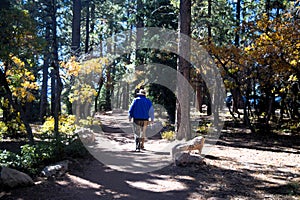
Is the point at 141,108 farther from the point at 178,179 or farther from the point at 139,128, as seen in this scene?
the point at 178,179

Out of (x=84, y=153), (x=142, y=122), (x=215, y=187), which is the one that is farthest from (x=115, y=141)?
(x=215, y=187)

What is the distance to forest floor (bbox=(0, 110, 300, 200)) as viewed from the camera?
4.93m

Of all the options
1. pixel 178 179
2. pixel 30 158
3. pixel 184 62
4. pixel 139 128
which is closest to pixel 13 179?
pixel 30 158

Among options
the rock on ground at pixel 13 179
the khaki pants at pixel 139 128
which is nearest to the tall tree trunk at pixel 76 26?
the khaki pants at pixel 139 128

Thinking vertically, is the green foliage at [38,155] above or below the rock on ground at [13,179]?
above

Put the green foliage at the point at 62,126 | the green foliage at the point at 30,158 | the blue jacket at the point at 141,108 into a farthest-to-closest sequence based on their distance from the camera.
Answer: the green foliage at the point at 62,126, the blue jacket at the point at 141,108, the green foliage at the point at 30,158

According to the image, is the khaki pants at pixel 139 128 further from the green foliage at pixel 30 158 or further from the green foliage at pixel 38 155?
the green foliage at pixel 30 158

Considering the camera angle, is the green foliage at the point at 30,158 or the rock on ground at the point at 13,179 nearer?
the rock on ground at the point at 13,179

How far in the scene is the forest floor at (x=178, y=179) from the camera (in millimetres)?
4926

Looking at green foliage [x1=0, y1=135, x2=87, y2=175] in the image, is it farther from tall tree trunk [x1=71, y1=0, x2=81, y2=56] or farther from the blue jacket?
tall tree trunk [x1=71, y1=0, x2=81, y2=56]

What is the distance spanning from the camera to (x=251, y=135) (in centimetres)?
1208

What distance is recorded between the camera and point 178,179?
A: 580 cm

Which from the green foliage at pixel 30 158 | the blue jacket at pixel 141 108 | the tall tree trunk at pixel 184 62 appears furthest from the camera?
the tall tree trunk at pixel 184 62

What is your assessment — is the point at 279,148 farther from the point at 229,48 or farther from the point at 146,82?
the point at 146,82
